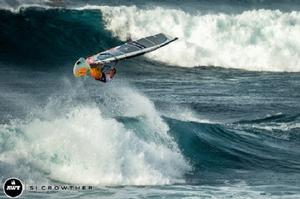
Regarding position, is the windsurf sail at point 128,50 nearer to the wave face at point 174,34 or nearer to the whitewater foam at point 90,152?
the whitewater foam at point 90,152

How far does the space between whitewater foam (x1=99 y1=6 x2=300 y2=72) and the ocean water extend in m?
0.06

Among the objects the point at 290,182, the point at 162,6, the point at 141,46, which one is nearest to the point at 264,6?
the point at 162,6

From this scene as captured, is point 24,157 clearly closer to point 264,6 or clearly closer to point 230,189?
point 230,189

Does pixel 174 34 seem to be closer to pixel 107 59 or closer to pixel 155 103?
pixel 155 103

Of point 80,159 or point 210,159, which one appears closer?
point 80,159

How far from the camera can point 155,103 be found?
2520 centimetres

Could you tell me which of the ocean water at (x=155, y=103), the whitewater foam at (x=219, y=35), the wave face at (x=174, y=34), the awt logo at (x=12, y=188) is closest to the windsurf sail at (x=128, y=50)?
the ocean water at (x=155, y=103)

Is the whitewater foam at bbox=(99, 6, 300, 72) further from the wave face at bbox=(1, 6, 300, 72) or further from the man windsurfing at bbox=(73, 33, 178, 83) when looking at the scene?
the man windsurfing at bbox=(73, 33, 178, 83)

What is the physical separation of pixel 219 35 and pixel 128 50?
54.1 ft

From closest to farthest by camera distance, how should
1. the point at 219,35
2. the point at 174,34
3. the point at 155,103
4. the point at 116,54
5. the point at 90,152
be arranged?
the point at 90,152, the point at 116,54, the point at 155,103, the point at 174,34, the point at 219,35

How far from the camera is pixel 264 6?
48562mm

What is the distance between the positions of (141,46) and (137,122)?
8.44 feet

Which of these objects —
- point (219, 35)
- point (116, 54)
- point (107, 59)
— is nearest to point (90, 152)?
point (107, 59)

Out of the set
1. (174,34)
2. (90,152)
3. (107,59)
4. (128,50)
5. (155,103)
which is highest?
(174,34)
